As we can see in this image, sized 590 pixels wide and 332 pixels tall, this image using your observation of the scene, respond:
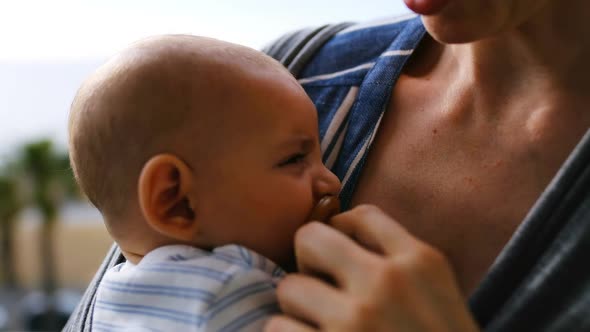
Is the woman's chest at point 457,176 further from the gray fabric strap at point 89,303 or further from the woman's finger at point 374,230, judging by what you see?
the gray fabric strap at point 89,303

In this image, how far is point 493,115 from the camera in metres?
0.78

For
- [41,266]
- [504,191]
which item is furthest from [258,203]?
[41,266]

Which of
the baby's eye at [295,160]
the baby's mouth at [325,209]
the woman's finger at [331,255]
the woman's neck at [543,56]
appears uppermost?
the woman's neck at [543,56]

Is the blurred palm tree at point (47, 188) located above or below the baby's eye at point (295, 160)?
below

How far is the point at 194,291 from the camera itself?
23.8 inches

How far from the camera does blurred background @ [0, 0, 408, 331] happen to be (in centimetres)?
331

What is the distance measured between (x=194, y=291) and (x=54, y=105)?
4237 millimetres

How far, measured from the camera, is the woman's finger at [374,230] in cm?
57

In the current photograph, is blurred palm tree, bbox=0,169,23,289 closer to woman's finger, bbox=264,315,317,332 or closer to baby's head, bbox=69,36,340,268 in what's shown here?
Result: baby's head, bbox=69,36,340,268

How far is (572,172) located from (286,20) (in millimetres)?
2935

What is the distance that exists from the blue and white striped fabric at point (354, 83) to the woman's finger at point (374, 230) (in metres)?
0.15

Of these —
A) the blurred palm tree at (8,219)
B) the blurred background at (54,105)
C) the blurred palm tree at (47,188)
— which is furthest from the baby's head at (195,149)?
the blurred palm tree at (8,219)

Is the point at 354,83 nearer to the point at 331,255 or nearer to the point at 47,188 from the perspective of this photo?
the point at 331,255

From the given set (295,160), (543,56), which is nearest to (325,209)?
(295,160)
